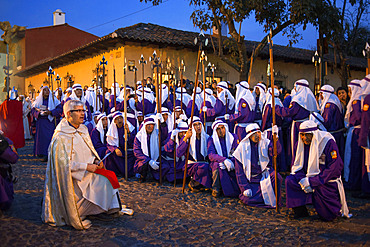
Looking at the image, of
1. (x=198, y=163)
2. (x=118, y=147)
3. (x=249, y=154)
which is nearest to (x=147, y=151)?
(x=118, y=147)

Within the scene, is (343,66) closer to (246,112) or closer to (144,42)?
(144,42)

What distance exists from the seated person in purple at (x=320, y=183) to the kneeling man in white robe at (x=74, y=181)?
2414 mm

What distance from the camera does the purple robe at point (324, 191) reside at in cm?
453

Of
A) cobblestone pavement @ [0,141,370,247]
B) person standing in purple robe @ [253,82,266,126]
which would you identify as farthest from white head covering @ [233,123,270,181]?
person standing in purple robe @ [253,82,266,126]

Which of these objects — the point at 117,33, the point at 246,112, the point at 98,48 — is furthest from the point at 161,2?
the point at 246,112

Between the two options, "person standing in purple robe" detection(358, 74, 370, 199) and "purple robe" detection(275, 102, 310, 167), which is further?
"purple robe" detection(275, 102, 310, 167)

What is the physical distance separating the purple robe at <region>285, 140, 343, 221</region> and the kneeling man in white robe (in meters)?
2.37

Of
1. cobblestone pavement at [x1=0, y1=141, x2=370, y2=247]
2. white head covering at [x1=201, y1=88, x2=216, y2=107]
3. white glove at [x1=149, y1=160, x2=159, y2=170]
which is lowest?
cobblestone pavement at [x1=0, y1=141, x2=370, y2=247]

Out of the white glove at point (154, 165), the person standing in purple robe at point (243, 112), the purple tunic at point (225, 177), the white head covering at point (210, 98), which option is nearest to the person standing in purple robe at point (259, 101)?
the person standing in purple robe at point (243, 112)

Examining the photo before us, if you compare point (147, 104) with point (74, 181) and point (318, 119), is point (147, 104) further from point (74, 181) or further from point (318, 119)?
point (74, 181)

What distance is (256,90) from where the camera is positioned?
8.66 metres

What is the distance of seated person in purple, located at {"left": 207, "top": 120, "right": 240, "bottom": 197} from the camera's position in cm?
581

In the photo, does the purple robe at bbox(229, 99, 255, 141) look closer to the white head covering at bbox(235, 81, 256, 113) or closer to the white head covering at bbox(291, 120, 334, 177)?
the white head covering at bbox(235, 81, 256, 113)

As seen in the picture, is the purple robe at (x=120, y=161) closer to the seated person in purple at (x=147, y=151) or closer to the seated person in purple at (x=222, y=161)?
the seated person in purple at (x=147, y=151)
